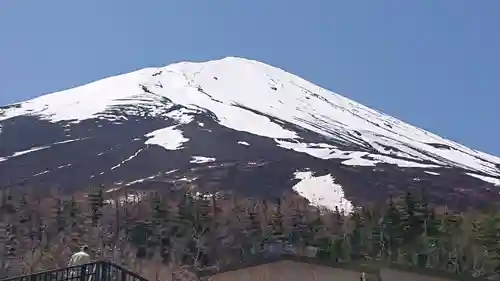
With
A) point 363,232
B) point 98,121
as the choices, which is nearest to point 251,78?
point 98,121

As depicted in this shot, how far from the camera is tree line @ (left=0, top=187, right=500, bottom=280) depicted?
35.5 meters

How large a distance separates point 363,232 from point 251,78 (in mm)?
114888

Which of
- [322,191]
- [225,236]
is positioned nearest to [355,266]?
[225,236]

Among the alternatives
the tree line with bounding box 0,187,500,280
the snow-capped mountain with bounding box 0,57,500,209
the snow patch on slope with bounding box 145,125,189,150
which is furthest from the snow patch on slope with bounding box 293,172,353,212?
the tree line with bounding box 0,187,500,280

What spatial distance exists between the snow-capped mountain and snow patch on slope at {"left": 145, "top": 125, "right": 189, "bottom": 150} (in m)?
0.15

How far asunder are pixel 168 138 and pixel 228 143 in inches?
354

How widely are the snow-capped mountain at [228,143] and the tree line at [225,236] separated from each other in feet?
99.8

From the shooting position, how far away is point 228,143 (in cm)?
10356

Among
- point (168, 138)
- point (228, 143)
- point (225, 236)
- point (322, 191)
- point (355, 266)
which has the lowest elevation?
point (355, 266)

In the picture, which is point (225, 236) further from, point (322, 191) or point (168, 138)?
point (168, 138)

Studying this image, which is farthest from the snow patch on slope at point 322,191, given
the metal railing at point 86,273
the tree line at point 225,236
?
the metal railing at point 86,273

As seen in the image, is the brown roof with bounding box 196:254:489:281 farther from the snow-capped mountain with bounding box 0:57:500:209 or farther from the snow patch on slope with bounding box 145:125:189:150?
the snow patch on slope with bounding box 145:125:189:150

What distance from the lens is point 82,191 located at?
80.0 meters

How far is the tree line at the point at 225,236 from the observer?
35469 mm
